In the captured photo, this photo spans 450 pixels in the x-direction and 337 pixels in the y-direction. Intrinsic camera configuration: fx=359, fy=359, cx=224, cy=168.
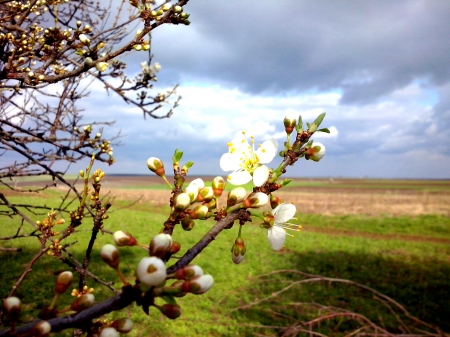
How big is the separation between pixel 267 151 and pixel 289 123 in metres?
0.11

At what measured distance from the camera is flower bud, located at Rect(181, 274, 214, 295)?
66 cm

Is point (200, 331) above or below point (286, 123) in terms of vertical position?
below

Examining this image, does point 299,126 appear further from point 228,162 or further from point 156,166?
point 156,166

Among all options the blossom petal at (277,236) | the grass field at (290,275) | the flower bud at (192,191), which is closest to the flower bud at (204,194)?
the flower bud at (192,191)

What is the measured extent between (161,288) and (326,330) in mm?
6100

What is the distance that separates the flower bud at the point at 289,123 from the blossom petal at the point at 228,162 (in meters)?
0.19

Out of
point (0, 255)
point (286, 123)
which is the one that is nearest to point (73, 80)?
point (286, 123)

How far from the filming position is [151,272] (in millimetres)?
606

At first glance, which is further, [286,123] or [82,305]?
[286,123]

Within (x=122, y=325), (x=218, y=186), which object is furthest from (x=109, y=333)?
(x=218, y=186)

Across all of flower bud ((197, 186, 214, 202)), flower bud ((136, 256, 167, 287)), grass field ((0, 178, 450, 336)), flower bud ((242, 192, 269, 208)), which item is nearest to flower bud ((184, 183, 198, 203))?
flower bud ((197, 186, 214, 202))

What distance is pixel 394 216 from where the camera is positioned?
58.7ft

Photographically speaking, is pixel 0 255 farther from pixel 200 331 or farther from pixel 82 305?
pixel 82 305

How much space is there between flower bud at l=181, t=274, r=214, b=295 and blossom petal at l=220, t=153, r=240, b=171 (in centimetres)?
46
